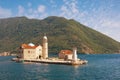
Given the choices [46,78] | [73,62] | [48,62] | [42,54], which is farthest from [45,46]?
[46,78]

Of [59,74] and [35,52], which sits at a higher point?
[35,52]

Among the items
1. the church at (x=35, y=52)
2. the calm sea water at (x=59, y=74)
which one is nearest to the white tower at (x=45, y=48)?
the church at (x=35, y=52)

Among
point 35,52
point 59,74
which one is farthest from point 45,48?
point 59,74

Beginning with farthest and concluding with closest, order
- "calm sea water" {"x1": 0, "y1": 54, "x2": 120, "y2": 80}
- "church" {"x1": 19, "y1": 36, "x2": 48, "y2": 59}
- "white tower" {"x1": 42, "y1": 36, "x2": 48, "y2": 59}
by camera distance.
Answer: "church" {"x1": 19, "y1": 36, "x2": 48, "y2": 59} < "white tower" {"x1": 42, "y1": 36, "x2": 48, "y2": 59} < "calm sea water" {"x1": 0, "y1": 54, "x2": 120, "y2": 80}

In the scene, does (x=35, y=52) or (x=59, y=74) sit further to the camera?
(x=35, y=52)

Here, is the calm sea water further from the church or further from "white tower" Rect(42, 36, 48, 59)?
the church

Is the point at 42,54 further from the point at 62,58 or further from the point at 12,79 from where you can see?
the point at 12,79

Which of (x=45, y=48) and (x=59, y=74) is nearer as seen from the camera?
(x=59, y=74)

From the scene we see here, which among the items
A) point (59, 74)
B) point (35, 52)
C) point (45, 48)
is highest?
Result: point (45, 48)

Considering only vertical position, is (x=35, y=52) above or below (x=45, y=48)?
below

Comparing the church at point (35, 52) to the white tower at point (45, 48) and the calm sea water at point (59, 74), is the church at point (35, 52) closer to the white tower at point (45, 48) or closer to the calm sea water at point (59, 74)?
the white tower at point (45, 48)

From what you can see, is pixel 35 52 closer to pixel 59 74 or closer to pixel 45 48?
pixel 45 48

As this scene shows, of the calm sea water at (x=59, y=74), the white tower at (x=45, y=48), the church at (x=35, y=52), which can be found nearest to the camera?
the calm sea water at (x=59, y=74)

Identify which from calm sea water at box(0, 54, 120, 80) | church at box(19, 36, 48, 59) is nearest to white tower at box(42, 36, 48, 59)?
church at box(19, 36, 48, 59)
